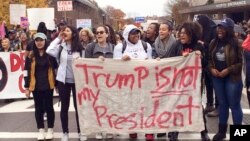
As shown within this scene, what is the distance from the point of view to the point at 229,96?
627 centimetres

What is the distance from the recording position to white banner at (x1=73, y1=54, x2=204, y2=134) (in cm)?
613

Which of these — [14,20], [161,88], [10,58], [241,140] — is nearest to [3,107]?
[10,58]

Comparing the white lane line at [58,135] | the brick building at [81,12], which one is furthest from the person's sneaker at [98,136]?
the brick building at [81,12]

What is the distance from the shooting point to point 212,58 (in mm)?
6398

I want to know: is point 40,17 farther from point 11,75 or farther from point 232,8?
point 232,8

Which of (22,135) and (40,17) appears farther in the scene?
(40,17)

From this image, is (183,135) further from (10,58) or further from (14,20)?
(14,20)

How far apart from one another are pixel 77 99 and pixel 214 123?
272cm

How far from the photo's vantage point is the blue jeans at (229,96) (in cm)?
624

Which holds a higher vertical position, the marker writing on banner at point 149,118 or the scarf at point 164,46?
the scarf at point 164,46

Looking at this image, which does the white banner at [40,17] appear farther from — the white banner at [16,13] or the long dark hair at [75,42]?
the long dark hair at [75,42]

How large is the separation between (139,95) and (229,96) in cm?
127

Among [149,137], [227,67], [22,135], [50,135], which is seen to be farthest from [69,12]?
[227,67]

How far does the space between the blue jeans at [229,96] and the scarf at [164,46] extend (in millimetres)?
793
